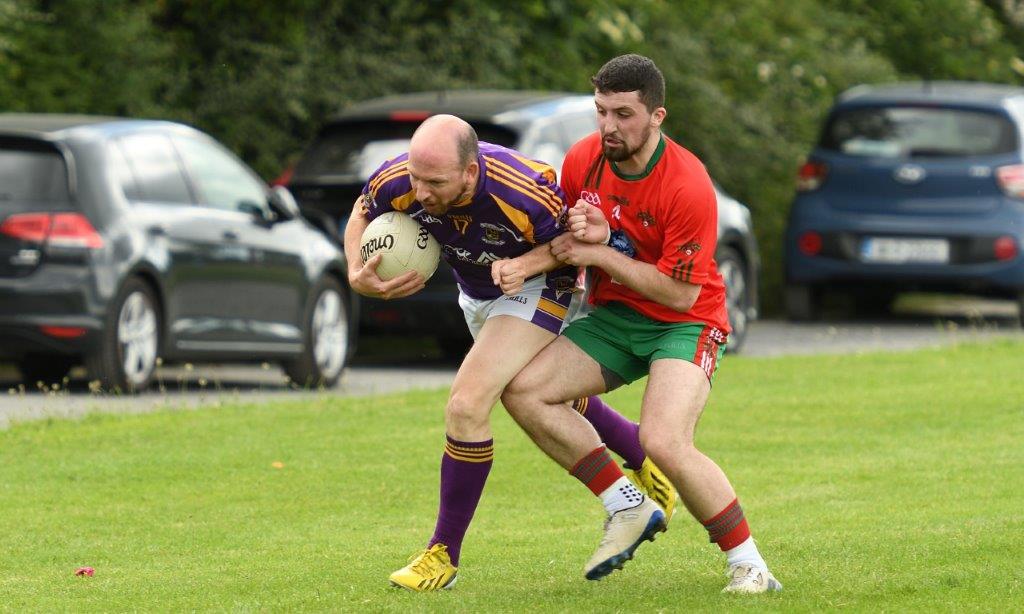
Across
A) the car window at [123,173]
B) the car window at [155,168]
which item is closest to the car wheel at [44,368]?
the car window at [155,168]

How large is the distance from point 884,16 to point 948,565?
2136 centimetres

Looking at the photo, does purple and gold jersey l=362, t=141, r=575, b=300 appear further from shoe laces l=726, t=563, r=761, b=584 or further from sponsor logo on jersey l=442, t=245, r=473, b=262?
shoe laces l=726, t=563, r=761, b=584

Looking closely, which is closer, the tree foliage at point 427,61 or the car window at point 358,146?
the car window at point 358,146

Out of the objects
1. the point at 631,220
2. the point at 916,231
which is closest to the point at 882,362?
the point at 916,231

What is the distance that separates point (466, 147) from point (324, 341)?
25.6 feet

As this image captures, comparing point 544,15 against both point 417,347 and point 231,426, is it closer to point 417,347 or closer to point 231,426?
point 417,347

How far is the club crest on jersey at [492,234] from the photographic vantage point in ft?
23.4

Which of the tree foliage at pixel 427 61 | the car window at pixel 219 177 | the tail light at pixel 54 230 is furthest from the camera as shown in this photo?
the tree foliage at pixel 427 61

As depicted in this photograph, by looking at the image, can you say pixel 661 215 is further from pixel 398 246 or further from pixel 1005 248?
pixel 1005 248

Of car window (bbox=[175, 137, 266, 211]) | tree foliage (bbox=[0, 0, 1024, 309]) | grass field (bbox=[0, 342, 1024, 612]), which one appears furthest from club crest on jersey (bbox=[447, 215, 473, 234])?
tree foliage (bbox=[0, 0, 1024, 309])

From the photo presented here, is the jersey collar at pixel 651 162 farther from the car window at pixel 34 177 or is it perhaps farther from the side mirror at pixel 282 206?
the side mirror at pixel 282 206

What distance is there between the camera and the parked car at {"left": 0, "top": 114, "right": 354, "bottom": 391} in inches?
491

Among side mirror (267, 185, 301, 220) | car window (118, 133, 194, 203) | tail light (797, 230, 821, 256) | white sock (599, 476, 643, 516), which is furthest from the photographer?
tail light (797, 230, 821, 256)

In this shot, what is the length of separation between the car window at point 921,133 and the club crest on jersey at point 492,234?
12409 mm
